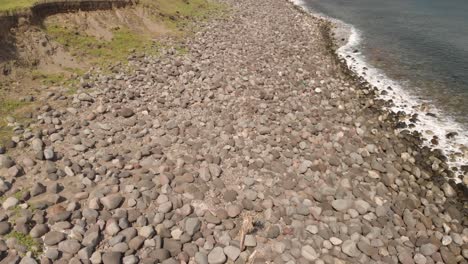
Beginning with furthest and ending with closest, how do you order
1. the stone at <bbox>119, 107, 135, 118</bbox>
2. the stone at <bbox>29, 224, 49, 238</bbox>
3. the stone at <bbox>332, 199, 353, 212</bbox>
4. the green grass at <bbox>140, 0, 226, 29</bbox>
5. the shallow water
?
the green grass at <bbox>140, 0, 226, 29</bbox>, the shallow water, the stone at <bbox>119, 107, 135, 118</bbox>, the stone at <bbox>332, 199, 353, 212</bbox>, the stone at <bbox>29, 224, 49, 238</bbox>

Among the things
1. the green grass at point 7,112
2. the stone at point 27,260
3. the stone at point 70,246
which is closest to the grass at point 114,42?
the green grass at point 7,112

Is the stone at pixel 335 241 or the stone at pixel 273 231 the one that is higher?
the stone at pixel 273 231

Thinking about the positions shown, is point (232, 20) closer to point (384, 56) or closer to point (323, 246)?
point (384, 56)

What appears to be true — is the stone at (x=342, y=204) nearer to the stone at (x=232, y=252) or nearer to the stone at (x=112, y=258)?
the stone at (x=232, y=252)

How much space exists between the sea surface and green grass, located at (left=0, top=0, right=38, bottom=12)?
85.9 ft

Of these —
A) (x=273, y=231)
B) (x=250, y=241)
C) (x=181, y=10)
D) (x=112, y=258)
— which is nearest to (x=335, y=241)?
(x=273, y=231)

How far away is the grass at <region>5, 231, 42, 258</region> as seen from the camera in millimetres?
10367

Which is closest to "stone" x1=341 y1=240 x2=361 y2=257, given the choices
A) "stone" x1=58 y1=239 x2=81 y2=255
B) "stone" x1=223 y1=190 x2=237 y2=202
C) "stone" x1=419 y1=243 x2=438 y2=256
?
"stone" x1=419 y1=243 x2=438 y2=256

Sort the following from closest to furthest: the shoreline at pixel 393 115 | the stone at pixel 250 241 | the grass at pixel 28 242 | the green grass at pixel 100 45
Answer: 1. the grass at pixel 28 242
2. the stone at pixel 250 241
3. the shoreline at pixel 393 115
4. the green grass at pixel 100 45

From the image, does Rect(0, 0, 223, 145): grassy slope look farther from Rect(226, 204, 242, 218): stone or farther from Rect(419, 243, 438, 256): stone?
Rect(419, 243, 438, 256): stone

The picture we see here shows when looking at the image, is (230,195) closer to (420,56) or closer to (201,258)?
(201,258)

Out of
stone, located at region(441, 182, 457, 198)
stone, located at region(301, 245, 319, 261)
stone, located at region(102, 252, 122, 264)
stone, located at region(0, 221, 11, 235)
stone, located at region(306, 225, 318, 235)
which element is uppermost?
stone, located at region(0, 221, 11, 235)

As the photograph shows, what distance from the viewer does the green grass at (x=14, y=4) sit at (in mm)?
21672

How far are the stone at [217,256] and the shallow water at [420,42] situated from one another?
64.1 feet
